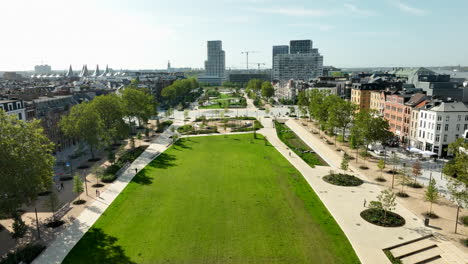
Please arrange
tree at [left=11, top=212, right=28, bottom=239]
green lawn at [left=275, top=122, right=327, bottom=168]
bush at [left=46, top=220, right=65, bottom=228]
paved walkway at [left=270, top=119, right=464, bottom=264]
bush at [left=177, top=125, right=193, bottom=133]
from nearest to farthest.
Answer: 1. paved walkway at [left=270, top=119, right=464, bottom=264]
2. tree at [left=11, top=212, right=28, bottom=239]
3. bush at [left=46, top=220, right=65, bottom=228]
4. green lawn at [left=275, top=122, right=327, bottom=168]
5. bush at [left=177, top=125, right=193, bottom=133]

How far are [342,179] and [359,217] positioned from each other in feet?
53.2

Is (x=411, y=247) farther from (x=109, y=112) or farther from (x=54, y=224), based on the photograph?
(x=109, y=112)

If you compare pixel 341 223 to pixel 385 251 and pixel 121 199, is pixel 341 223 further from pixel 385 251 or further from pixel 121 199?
pixel 121 199

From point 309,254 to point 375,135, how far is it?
46.2 m

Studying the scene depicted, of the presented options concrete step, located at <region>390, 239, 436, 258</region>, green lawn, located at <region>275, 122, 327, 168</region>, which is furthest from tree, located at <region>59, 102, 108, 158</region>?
concrete step, located at <region>390, 239, 436, 258</region>

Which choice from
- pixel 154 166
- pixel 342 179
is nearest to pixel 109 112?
pixel 154 166

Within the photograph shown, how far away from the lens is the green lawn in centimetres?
7696

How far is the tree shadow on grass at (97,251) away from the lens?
3669 centimetres

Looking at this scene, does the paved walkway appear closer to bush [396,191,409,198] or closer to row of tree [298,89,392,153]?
bush [396,191,409,198]

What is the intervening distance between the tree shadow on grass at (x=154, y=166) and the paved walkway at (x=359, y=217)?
29.0 metres

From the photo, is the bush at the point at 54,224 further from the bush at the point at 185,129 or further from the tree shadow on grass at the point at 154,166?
the bush at the point at 185,129

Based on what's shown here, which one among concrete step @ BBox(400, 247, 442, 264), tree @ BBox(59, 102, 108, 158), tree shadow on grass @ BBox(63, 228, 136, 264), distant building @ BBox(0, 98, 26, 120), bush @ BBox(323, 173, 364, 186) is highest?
distant building @ BBox(0, 98, 26, 120)

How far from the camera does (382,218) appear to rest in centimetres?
4572

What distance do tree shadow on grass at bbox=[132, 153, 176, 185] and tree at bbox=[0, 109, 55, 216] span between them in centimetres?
1936
